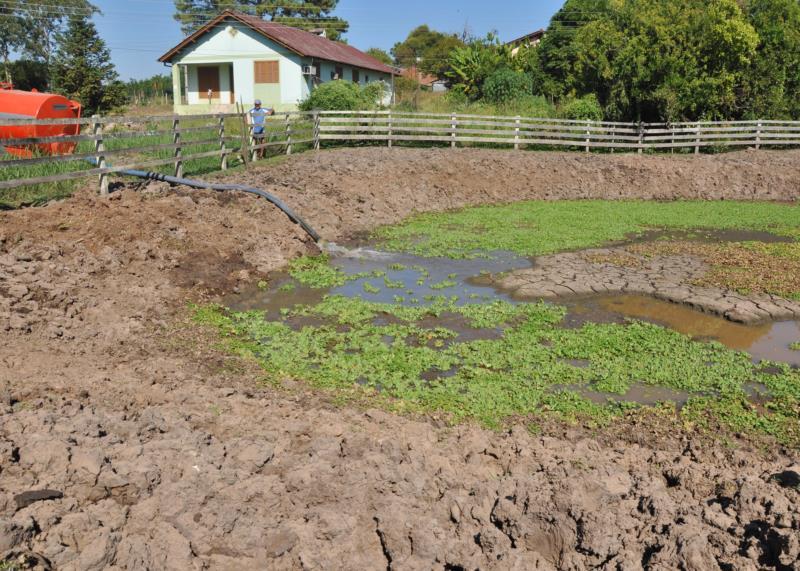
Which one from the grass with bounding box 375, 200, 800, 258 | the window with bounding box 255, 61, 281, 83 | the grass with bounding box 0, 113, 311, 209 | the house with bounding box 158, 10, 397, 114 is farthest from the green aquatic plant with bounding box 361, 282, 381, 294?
the window with bounding box 255, 61, 281, 83

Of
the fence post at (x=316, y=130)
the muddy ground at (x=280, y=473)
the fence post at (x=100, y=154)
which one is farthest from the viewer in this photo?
the fence post at (x=316, y=130)

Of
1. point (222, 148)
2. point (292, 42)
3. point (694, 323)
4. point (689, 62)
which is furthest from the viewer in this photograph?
point (292, 42)

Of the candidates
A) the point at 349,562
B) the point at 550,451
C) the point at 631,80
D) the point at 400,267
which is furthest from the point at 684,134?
the point at 349,562

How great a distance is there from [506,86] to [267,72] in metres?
12.3

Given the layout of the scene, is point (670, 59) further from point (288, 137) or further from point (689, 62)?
point (288, 137)

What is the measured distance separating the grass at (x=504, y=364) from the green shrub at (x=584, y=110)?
18.0 meters

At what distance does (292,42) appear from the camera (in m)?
35.7

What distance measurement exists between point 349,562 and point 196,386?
285cm

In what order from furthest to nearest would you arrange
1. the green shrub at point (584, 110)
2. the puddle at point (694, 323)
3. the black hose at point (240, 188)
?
1. the green shrub at point (584, 110)
2. the black hose at point (240, 188)
3. the puddle at point (694, 323)

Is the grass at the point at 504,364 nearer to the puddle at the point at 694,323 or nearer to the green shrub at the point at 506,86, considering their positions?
the puddle at the point at 694,323

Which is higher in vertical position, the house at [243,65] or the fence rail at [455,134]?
the house at [243,65]

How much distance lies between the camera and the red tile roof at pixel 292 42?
35094mm

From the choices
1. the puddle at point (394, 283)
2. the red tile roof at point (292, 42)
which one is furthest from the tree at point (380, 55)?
the puddle at point (394, 283)

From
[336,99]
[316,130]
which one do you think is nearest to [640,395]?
[316,130]
